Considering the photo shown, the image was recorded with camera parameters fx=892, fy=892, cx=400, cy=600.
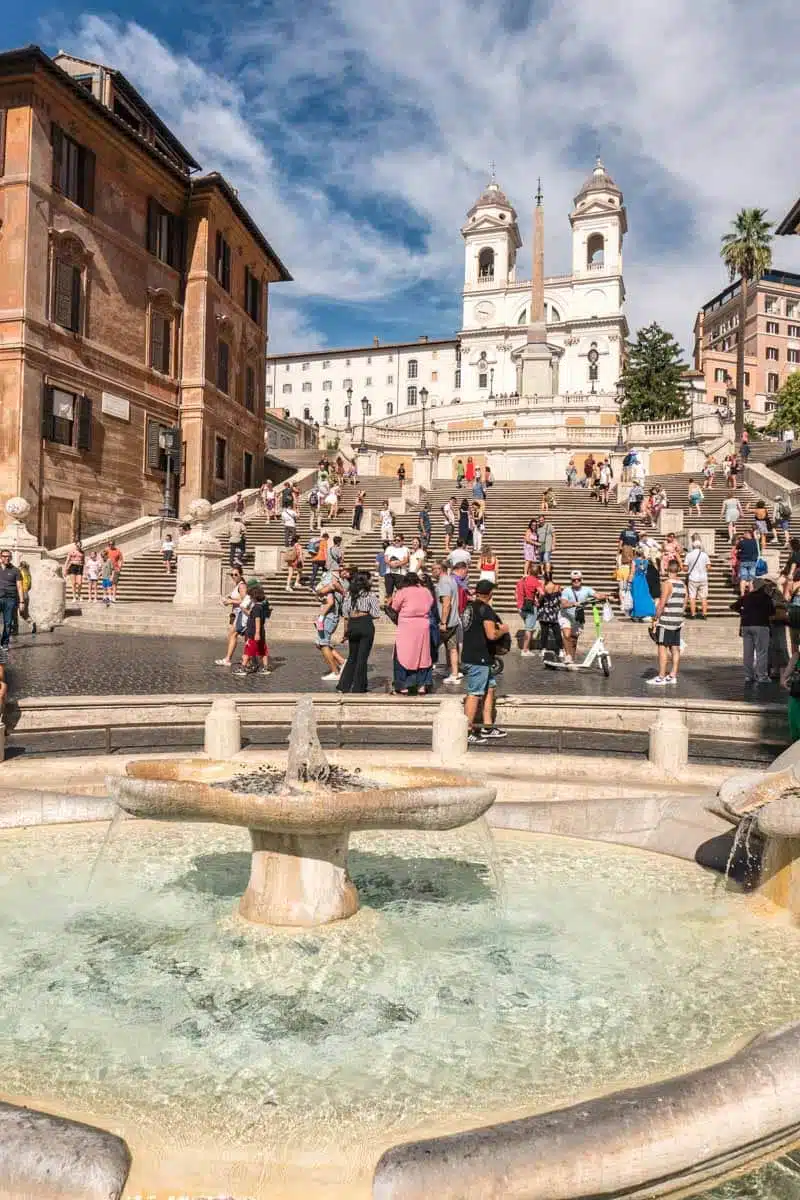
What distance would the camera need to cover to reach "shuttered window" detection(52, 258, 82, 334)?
26875mm

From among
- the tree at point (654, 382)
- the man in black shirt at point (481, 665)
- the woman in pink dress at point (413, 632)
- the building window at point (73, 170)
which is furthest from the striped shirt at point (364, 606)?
the tree at point (654, 382)

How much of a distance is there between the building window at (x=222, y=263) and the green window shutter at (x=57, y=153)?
8.05m

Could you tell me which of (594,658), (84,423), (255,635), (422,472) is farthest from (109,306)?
(594,658)

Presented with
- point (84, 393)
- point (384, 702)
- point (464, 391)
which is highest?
point (464, 391)

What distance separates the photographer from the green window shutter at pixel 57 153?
2656cm

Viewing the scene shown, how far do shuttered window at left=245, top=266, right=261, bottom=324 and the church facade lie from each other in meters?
41.0

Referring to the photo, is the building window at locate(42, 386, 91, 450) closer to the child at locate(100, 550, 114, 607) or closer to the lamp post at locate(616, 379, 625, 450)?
the child at locate(100, 550, 114, 607)

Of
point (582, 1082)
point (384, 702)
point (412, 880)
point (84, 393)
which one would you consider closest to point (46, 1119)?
point (582, 1082)

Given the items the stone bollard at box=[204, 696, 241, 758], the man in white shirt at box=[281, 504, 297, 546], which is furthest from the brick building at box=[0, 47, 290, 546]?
the stone bollard at box=[204, 696, 241, 758]

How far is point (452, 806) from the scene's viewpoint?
4.45 metres

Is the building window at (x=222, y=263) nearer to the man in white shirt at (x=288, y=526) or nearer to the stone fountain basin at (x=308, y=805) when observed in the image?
the man in white shirt at (x=288, y=526)

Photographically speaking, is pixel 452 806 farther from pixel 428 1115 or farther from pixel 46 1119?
pixel 46 1119

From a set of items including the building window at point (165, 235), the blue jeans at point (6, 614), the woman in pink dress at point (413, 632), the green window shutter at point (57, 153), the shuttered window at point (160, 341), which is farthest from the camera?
the shuttered window at point (160, 341)

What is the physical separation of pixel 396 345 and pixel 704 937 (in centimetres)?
10061
